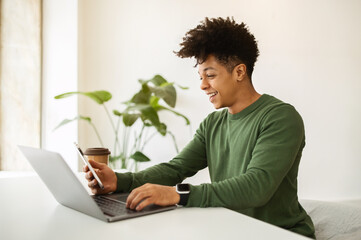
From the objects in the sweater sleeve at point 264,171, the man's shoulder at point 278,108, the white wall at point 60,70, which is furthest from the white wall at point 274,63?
the sweater sleeve at point 264,171

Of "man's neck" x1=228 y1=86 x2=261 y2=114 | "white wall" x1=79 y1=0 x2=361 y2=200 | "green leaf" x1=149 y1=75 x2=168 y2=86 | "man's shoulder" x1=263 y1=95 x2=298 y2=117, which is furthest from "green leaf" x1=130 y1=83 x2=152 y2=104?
"man's shoulder" x1=263 y1=95 x2=298 y2=117

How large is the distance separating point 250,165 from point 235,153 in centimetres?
24

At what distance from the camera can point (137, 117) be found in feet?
7.88

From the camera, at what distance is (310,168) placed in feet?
10.7

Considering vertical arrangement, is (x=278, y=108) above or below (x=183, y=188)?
above

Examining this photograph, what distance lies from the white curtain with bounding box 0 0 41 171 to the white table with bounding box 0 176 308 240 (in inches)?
67.6

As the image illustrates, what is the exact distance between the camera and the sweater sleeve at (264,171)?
995mm

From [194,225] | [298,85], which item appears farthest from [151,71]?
[194,225]

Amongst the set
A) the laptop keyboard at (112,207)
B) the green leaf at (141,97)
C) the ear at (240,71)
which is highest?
the ear at (240,71)

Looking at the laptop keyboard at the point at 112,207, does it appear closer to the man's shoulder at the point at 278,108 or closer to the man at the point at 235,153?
the man at the point at 235,153

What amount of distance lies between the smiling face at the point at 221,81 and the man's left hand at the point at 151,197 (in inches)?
22.0

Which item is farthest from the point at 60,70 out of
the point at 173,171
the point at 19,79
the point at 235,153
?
the point at 235,153

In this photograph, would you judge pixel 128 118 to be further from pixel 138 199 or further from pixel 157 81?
pixel 138 199

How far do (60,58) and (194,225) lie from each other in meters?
2.14
